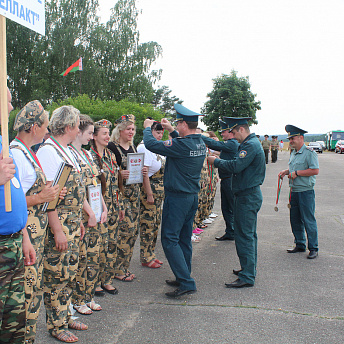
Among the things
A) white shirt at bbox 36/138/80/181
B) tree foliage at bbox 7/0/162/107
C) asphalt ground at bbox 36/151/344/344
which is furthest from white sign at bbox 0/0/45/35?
tree foliage at bbox 7/0/162/107

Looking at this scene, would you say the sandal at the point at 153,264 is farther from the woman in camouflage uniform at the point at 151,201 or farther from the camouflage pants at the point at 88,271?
the camouflage pants at the point at 88,271

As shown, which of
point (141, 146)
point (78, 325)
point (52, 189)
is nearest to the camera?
point (52, 189)

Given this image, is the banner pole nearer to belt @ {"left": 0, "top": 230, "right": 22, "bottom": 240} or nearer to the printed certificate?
belt @ {"left": 0, "top": 230, "right": 22, "bottom": 240}

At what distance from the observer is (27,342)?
280 cm

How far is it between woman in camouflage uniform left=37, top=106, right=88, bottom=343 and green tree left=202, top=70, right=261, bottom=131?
43674 mm

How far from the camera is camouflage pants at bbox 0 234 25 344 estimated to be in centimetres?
227

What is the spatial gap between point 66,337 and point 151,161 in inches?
98.0

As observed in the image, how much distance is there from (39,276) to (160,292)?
6.27ft

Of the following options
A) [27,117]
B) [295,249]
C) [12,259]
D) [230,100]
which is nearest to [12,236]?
[12,259]

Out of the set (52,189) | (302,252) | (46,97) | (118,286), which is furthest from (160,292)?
(46,97)

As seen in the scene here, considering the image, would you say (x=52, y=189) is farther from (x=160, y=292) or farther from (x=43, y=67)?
(x=43, y=67)

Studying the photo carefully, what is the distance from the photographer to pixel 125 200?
4.61 m

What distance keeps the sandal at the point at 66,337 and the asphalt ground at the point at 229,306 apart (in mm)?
67

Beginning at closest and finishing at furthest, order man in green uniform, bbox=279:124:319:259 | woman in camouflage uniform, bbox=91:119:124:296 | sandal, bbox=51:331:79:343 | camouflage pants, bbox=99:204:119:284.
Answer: sandal, bbox=51:331:79:343 < woman in camouflage uniform, bbox=91:119:124:296 < camouflage pants, bbox=99:204:119:284 < man in green uniform, bbox=279:124:319:259
